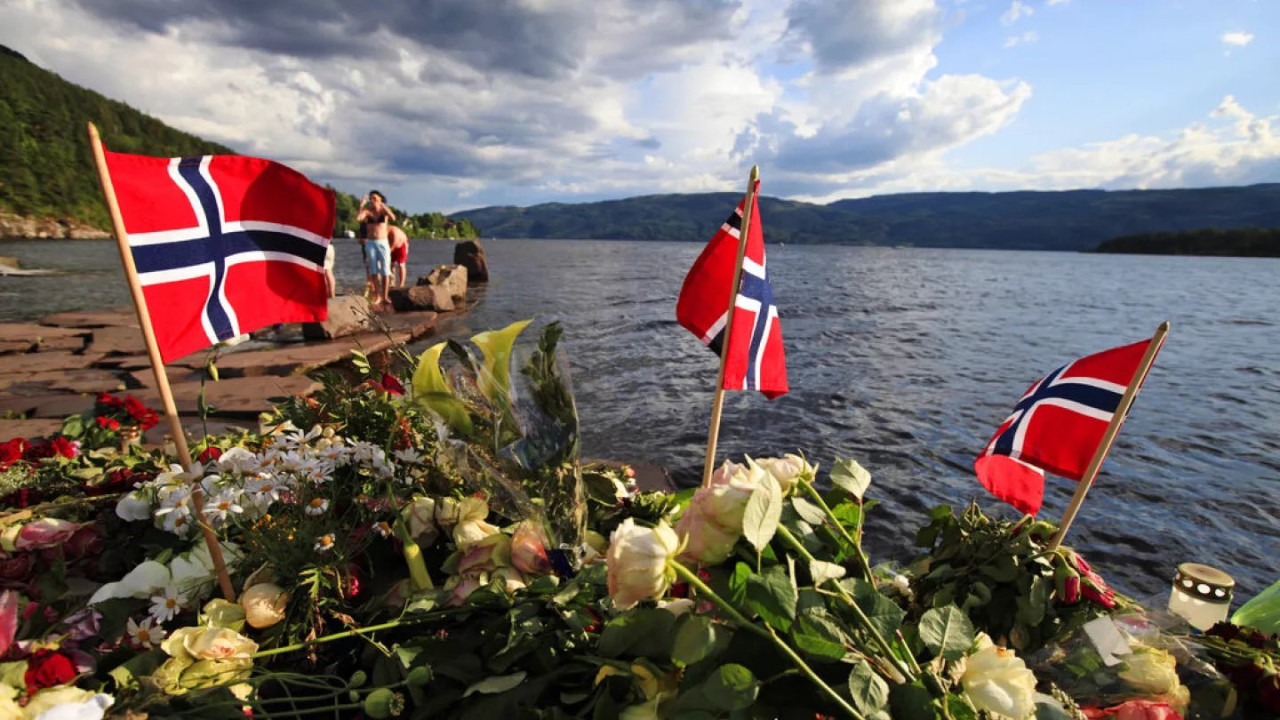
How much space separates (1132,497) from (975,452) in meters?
1.67

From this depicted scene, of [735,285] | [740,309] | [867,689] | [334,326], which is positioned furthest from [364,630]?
[334,326]

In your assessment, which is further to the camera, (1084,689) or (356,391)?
(356,391)

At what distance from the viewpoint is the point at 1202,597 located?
204 centimetres

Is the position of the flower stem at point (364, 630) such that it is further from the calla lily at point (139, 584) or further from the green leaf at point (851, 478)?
the green leaf at point (851, 478)

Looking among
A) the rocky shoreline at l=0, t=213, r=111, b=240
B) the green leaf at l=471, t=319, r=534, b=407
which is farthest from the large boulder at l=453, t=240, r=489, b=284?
the rocky shoreline at l=0, t=213, r=111, b=240

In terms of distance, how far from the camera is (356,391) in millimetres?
2111

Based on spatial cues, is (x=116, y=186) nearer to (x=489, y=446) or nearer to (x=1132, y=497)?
(x=489, y=446)

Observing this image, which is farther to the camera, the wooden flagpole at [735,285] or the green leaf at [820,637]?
the wooden flagpole at [735,285]

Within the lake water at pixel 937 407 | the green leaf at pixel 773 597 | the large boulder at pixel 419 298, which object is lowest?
the lake water at pixel 937 407

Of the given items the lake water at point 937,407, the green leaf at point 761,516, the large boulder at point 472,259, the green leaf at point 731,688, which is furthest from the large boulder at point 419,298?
the green leaf at point 731,688

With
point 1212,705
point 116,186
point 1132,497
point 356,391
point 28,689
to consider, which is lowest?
point 1132,497

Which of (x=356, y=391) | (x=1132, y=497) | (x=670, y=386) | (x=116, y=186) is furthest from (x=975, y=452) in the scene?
(x=116, y=186)

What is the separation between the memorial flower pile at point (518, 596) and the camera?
1011 mm

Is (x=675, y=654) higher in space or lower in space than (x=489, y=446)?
lower
